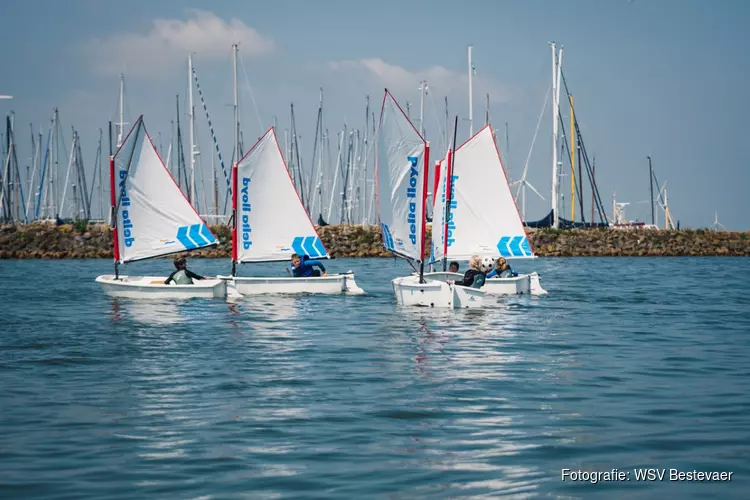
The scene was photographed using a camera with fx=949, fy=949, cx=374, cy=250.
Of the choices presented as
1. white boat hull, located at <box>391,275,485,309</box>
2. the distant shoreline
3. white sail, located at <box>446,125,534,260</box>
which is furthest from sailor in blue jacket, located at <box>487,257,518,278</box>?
the distant shoreline

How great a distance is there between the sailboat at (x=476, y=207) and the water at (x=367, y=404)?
9.68 m

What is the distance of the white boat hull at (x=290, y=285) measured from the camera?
3269 cm

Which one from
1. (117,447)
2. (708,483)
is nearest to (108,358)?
(117,447)

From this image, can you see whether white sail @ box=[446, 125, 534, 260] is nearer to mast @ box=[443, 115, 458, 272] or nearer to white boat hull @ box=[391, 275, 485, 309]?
mast @ box=[443, 115, 458, 272]

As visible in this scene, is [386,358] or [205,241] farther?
[205,241]

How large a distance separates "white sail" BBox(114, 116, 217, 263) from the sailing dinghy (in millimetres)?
1688

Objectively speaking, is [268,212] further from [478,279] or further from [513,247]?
[513,247]

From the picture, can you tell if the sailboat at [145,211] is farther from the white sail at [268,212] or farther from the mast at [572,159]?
the mast at [572,159]

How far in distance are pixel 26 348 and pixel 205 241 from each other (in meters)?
15.6

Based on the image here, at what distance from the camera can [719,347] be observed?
20.3 metres

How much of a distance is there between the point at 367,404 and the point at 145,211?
915 inches

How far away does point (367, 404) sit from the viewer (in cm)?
1359

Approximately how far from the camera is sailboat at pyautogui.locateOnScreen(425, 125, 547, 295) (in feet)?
119

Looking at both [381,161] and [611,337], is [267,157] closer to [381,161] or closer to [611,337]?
[381,161]
